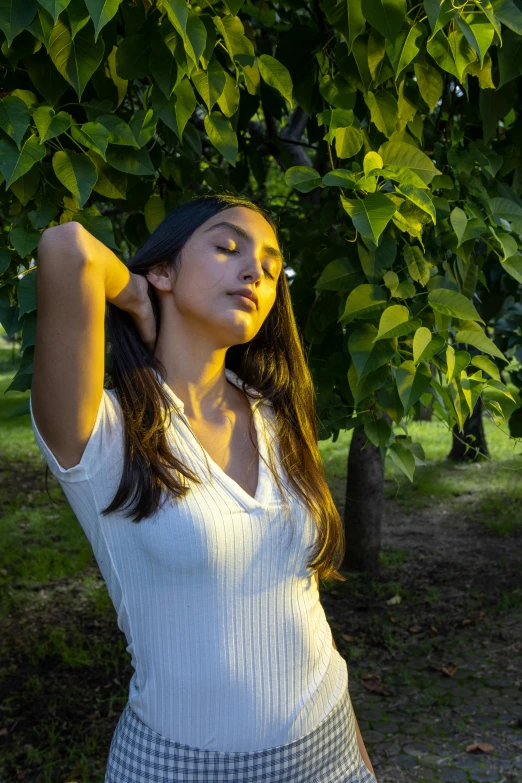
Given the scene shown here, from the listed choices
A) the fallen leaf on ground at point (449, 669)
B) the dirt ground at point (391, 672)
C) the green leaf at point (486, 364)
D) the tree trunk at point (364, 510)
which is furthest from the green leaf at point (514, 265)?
the tree trunk at point (364, 510)

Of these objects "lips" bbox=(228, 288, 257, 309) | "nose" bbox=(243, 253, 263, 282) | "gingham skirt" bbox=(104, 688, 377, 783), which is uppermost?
"nose" bbox=(243, 253, 263, 282)

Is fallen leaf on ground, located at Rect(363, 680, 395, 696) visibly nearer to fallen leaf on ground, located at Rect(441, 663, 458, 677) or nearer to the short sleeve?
fallen leaf on ground, located at Rect(441, 663, 458, 677)

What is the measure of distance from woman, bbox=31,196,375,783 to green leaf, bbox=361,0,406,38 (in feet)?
1.68

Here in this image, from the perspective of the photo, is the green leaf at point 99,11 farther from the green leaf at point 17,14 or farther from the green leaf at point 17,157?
the green leaf at point 17,157

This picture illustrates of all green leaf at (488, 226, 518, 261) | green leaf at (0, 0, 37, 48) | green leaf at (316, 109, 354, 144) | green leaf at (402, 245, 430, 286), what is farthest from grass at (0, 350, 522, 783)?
green leaf at (0, 0, 37, 48)

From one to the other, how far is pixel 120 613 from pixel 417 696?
3.48m

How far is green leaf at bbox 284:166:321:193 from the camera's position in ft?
6.63

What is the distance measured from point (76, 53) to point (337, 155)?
0.70 metres

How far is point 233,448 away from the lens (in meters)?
1.89

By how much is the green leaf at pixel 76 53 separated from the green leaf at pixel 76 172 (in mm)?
155

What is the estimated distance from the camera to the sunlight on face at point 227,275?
5.87 ft

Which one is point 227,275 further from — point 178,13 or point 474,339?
point 474,339

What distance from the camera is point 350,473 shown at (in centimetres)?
663

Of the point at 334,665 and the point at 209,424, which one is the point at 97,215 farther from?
the point at 334,665
